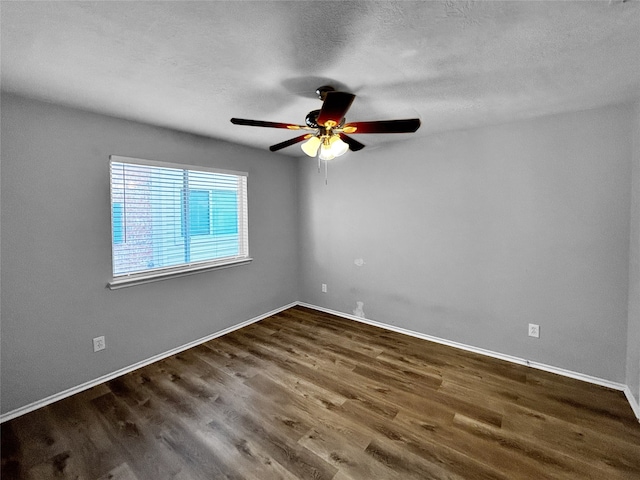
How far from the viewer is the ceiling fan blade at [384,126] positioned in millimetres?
1663

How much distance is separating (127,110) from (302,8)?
1.83 m

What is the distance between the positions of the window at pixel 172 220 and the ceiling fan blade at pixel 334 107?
1.86 meters

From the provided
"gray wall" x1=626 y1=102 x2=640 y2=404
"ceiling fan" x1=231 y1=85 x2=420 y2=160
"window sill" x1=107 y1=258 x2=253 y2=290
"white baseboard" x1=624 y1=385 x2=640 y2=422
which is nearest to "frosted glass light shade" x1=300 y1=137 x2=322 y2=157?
"ceiling fan" x1=231 y1=85 x2=420 y2=160

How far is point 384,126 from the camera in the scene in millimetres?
1737

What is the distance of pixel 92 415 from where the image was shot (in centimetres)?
189

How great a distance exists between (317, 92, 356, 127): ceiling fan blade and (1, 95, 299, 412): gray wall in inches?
73.8

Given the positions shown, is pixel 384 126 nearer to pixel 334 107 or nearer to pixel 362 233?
pixel 334 107

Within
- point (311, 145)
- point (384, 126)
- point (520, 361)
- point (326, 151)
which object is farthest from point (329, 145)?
point (520, 361)

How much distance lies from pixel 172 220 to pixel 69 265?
2.92 ft

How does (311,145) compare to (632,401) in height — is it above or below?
above

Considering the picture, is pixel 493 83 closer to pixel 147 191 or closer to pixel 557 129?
pixel 557 129

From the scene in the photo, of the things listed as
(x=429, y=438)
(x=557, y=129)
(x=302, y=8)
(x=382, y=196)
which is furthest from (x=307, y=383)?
(x=557, y=129)

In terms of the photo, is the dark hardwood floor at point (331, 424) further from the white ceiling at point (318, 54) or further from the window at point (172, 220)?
the white ceiling at point (318, 54)

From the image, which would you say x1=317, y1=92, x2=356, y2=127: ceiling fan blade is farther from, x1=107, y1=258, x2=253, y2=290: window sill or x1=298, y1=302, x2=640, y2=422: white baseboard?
x1=298, y1=302, x2=640, y2=422: white baseboard
